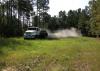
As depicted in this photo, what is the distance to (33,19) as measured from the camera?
104 metres

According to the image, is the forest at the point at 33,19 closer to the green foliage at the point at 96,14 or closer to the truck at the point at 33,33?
the green foliage at the point at 96,14

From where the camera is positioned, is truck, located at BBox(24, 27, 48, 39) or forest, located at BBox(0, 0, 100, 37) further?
forest, located at BBox(0, 0, 100, 37)

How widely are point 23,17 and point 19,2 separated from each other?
1466 cm

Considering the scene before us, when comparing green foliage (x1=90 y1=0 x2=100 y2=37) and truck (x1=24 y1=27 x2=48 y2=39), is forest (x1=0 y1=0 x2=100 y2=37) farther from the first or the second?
truck (x1=24 y1=27 x2=48 y2=39)

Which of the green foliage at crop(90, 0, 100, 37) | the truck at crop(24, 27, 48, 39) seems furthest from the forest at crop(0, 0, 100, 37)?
the truck at crop(24, 27, 48, 39)

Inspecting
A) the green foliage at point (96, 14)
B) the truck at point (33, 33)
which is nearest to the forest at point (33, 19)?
the green foliage at point (96, 14)

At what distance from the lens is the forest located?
6509cm

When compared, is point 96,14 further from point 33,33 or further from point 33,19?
point 33,19

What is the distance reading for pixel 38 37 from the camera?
43.5m

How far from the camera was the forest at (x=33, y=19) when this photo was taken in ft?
214

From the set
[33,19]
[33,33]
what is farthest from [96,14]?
[33,19]

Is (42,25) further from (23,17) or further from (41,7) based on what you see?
(23,17)

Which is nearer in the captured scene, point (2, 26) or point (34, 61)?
point (34, 61)

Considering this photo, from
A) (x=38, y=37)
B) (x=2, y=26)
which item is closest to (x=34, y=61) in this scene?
(x=38, y=37)
